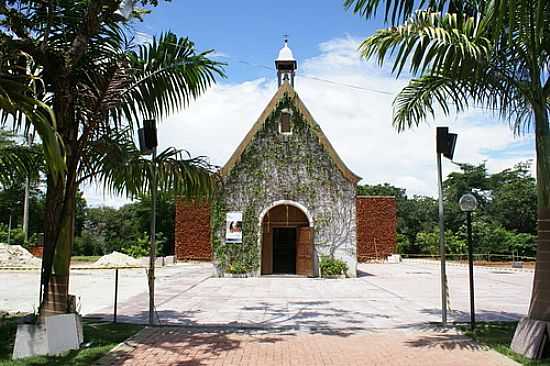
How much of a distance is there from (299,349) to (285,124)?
1399 centimetres

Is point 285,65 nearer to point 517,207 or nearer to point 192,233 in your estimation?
point 192,233

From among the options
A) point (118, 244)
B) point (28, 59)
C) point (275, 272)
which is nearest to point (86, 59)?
point (28, 59)

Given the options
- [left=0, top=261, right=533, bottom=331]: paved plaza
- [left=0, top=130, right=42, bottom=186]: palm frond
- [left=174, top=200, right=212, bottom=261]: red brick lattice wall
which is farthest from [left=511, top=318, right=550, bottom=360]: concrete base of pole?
[left=174, top=200, right=212, bottom=261]: red brick lattice wall

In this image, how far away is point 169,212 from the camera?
39156 mm

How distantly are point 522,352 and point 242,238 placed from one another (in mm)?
13924

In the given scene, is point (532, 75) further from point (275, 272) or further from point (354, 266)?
point (275, 272)

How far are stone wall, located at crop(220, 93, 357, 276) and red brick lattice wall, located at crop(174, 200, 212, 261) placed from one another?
31.5 feet

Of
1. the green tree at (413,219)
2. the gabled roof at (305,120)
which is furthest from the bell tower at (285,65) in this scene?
the green tree at (413,219)

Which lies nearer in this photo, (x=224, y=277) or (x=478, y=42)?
(x=478, y=42)

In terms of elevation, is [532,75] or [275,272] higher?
[532,75]

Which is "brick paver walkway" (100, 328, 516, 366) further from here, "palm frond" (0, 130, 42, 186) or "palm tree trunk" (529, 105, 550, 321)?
"palm frond" (0, 130, 42, 186)

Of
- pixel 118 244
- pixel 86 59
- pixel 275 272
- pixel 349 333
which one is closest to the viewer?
pixel 86 59

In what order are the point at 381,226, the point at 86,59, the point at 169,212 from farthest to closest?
1. the point at 169,212
2. the point at 381,226
3. the point at 86,59

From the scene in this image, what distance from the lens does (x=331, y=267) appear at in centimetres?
1959
